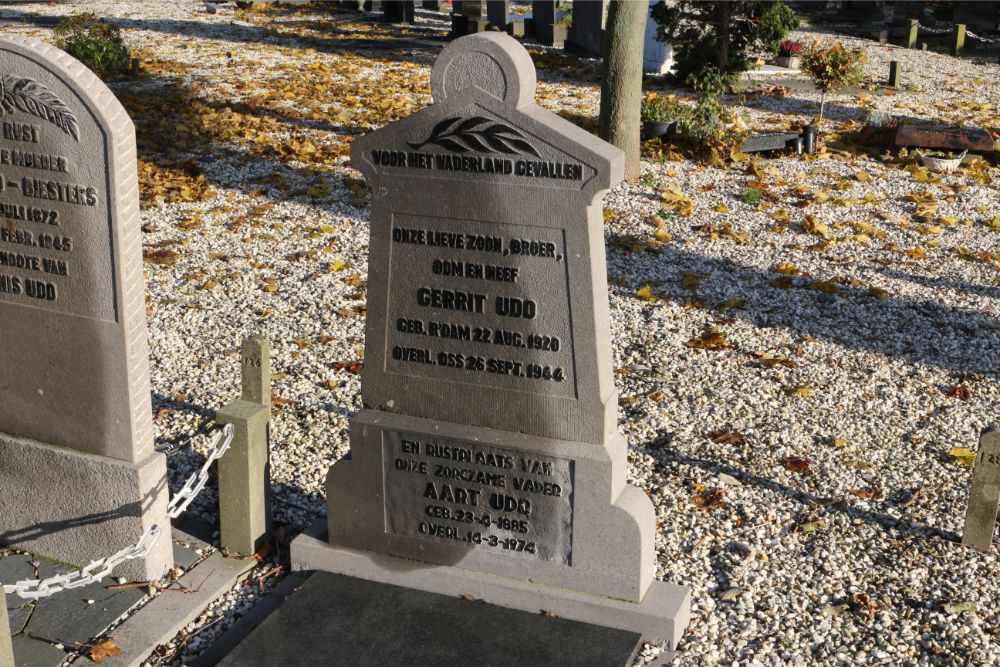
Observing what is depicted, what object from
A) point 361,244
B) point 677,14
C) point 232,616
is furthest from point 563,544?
point 677,14

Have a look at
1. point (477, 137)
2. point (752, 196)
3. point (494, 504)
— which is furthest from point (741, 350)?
point (752, 196)

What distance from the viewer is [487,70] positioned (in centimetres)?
457

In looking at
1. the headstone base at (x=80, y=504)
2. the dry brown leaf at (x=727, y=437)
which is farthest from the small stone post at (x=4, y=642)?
the dry brown leaf at (x=727, y=437)

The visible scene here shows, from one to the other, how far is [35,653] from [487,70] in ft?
10.4

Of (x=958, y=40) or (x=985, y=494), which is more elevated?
(x=958, y=40)

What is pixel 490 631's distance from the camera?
4.89 meters

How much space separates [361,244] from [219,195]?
2214mm

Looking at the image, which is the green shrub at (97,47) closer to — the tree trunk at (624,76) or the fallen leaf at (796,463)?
the tree trunk at (624,76)

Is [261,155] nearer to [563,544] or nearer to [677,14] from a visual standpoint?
[677,14]

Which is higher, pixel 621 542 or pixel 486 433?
pixel 486 433

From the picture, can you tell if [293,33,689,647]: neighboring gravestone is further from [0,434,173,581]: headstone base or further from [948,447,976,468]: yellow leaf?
[948,447,976,468]: yellow leaf

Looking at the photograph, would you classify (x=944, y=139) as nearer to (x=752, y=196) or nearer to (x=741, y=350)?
(x=752, y=196)

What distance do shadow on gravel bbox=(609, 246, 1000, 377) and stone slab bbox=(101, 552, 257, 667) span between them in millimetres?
4580

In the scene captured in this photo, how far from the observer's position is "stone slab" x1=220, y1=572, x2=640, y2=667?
468 cm
